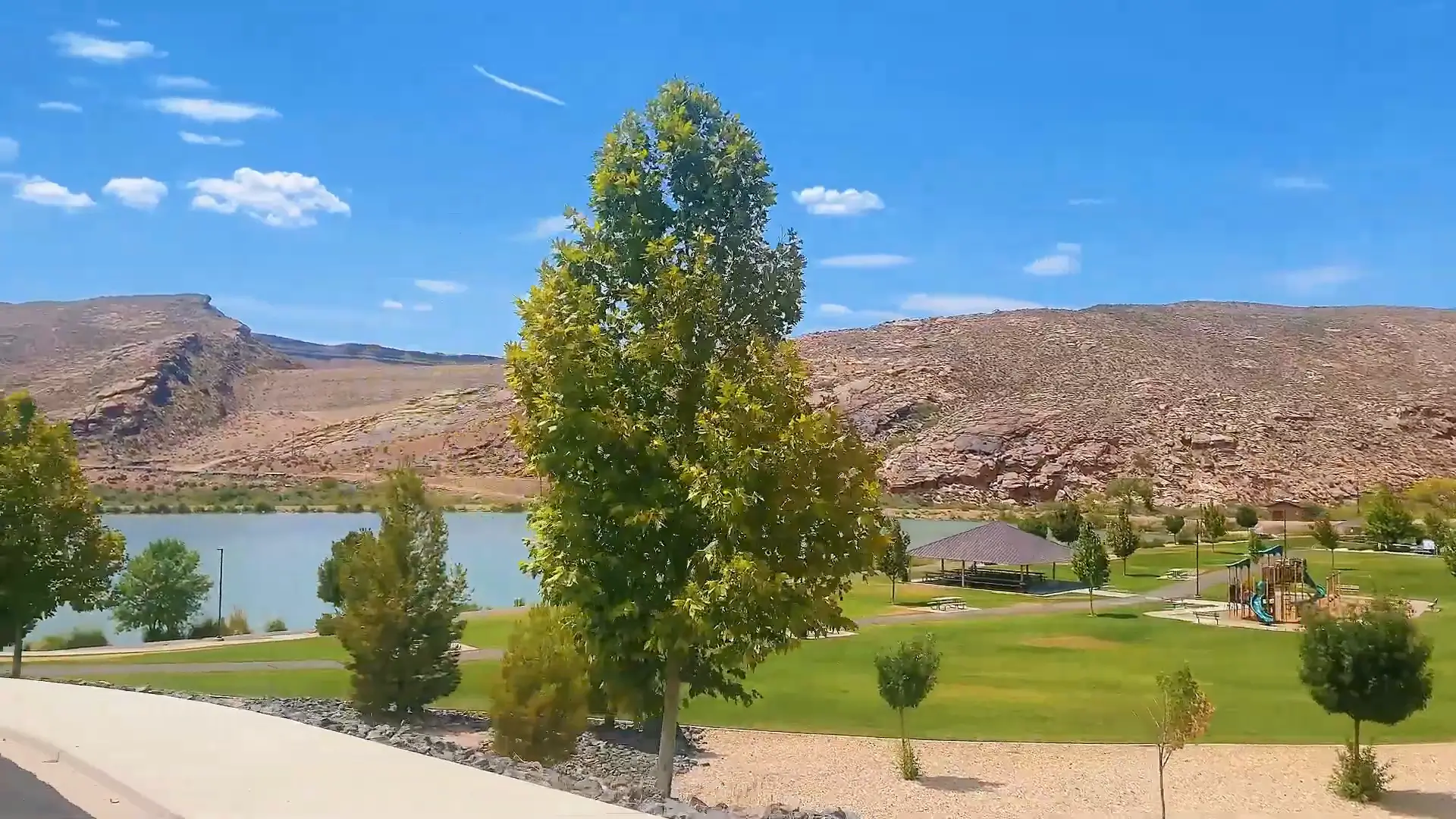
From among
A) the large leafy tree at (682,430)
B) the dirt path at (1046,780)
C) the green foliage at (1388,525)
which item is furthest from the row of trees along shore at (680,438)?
the green foliage at (1388,525)

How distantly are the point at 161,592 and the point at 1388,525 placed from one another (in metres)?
58.8

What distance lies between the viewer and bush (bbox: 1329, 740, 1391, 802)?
684 inches

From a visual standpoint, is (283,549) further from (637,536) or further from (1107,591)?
(637,536)

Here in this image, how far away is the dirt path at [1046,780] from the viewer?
16.8m

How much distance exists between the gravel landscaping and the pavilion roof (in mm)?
31157

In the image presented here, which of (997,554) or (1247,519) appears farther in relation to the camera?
(1247,519)

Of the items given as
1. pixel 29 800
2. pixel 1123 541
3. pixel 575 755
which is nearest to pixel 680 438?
pixel 29 800

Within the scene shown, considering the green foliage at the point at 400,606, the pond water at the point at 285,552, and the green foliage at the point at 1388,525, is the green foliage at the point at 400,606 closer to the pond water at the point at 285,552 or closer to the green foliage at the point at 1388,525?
the pond water at the point at 285,552

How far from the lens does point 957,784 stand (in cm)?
1817

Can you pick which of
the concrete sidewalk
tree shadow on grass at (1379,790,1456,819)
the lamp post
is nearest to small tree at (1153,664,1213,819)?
tree shadow on grass at (1379,790,1456,819)

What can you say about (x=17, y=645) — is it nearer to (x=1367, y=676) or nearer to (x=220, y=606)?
(x=220, y=606)

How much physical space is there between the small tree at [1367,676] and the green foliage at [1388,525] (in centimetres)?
5009

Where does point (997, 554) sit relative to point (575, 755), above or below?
above

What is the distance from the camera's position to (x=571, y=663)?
50.2 ft
